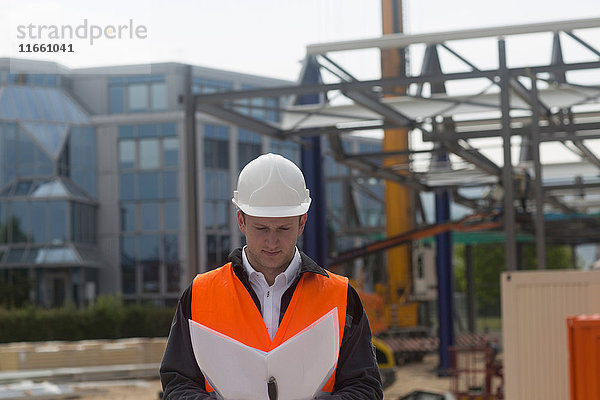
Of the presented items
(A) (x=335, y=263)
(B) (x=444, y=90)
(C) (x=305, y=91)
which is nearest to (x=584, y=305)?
(C) (x=305, y=91)

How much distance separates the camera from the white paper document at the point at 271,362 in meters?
3.16

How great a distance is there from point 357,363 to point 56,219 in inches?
1616

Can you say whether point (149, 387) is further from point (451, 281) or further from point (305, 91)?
point (305, 91)

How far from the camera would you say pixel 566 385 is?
9.28 meters

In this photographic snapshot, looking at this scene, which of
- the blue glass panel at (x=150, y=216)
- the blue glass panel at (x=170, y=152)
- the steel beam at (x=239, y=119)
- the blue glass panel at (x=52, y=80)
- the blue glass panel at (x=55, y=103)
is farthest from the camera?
the blue glass panel at (x=150, y=216)

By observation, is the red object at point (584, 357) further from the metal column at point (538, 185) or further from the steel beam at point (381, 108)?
the steel beam at point (381, 108)

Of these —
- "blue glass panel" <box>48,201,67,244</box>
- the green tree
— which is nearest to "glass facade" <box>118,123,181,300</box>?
"blue glass panel" <box>48,201,67,244</box>

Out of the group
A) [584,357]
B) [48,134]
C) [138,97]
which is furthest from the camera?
[138,97]

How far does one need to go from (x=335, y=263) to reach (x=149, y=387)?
5.33m

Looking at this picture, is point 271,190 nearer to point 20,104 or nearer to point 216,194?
point 20,104

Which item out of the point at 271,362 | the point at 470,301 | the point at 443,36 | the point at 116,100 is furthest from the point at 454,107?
the point at 116,100

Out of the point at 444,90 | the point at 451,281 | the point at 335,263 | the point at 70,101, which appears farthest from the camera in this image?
the point at 70,101

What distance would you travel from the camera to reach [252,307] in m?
3.31

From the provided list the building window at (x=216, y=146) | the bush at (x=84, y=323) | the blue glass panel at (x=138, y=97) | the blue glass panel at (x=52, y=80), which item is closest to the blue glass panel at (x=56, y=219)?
the blue glass panel at (x=52, y=80)
